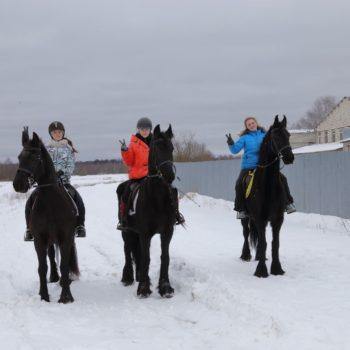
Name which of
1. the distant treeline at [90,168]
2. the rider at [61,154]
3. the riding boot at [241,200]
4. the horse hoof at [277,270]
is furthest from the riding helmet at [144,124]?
the distant treeline at [90,168]

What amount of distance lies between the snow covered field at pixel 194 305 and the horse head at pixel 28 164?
69.7 inches

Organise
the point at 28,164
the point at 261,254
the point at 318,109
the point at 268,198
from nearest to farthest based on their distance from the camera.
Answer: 1. the point at 28,164
2. the point at 261,254
3. the point at 268,198
4. the point at 318,109

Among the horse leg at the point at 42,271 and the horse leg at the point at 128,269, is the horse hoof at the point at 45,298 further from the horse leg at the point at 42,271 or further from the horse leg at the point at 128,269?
the horse leg at the point at 128,269

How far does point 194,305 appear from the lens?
696 cm

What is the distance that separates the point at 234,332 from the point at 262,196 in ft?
12.3

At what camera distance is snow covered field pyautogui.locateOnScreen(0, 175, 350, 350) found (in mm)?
5473

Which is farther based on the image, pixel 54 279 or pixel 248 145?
pixel 248 145

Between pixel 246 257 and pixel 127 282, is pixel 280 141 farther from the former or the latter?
pixel 127 282

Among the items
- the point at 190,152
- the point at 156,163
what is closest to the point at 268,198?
the point at 156,163

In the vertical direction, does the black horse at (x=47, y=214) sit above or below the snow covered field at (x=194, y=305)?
above

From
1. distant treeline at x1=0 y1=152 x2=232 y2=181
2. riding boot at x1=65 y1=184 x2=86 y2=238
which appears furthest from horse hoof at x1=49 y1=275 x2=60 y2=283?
distant treeline at x1=0 y1=152 x2=232 y2=181

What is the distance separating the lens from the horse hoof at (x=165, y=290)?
7488 mm

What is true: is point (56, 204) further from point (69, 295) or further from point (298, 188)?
point (298, 188)

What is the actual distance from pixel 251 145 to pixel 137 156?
7.97ft
